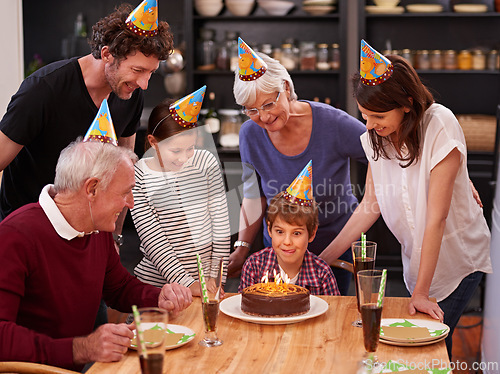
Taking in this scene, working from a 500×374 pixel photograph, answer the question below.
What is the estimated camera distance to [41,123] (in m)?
2.26

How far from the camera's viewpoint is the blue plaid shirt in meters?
2.28

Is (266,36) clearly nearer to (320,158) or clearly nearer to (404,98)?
(320,158)

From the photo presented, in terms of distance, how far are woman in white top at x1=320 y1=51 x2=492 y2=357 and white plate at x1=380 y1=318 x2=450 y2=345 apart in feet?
0.25

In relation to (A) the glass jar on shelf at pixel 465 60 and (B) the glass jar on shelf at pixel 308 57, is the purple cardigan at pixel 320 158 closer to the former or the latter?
(B) the glass jar on shelf at pixel 308 57

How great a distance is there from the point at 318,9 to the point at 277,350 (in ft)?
12.1

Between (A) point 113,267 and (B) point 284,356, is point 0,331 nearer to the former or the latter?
(A) point 113,267

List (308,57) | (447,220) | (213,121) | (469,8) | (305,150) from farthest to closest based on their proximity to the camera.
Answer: (213,121) → (308,57) → (469,8) → (305,150) → (447,220)

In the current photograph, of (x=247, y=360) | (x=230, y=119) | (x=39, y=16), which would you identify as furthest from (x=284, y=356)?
(x=39, y=16)

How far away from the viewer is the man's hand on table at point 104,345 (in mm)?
1570

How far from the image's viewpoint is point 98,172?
1.79m

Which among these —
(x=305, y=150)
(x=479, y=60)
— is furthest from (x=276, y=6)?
(x=305, y=150)

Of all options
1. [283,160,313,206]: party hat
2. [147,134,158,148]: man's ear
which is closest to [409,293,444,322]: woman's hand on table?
[283,160,313,206]: party hat

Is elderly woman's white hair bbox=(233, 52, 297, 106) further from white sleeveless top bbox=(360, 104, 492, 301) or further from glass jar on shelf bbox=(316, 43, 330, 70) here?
glass jar on shelf bbox=(316, 43, 330, 70)

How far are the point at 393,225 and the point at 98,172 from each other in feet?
3.43
